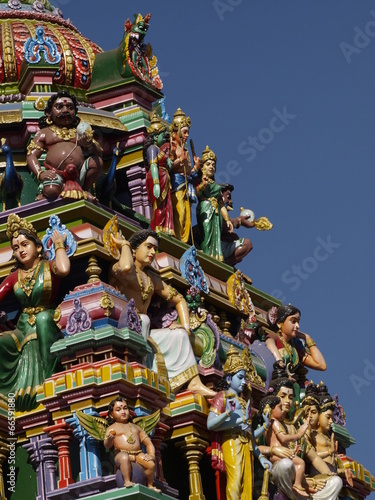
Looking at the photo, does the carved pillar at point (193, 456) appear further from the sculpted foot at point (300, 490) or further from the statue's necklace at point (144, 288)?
the statue's necklace at point (144, 288)

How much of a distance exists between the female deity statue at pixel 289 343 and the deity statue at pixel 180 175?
2.32 metres

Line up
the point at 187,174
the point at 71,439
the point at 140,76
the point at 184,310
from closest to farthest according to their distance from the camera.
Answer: the point at 71,439, the point at 184,310, the point at 187,174, the point at 140,76

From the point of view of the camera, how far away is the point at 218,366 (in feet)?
124

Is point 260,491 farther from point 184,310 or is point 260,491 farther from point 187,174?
point 187,174

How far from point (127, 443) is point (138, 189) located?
9.78 m

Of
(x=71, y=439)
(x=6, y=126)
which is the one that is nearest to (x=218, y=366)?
(x=71, y=439)

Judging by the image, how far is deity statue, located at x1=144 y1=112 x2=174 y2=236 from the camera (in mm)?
39469

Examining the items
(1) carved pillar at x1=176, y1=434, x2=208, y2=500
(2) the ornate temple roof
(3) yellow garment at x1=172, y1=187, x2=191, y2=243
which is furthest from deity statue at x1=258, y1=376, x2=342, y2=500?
(2) the ornate temple roof

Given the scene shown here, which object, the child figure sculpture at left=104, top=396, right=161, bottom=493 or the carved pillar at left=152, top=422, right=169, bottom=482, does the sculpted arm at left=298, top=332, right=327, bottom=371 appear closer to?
the carved pillar at left=152, top=422, right=169, bottom=482

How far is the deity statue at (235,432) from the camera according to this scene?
36031 millimetres

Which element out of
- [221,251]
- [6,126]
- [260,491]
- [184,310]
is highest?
[6,126]

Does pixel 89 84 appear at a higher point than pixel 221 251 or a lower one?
higher

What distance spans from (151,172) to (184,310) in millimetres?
3137

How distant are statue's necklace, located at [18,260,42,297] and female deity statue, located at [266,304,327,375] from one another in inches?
225
